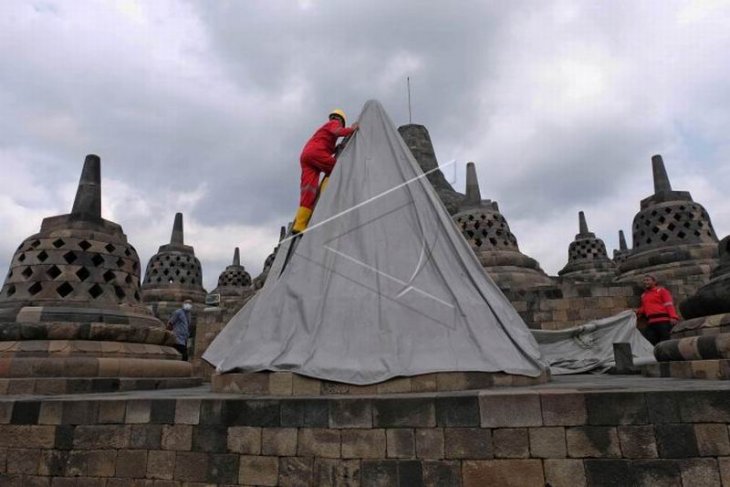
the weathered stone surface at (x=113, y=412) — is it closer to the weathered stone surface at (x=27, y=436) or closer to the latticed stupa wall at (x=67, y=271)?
the weathered stone surface at (x=27, y=436)

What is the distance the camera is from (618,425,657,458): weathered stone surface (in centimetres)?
313

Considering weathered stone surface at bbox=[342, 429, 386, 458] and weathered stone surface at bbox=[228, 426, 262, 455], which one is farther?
weathered stone surface at bbox=[228, 426, 262, 455]

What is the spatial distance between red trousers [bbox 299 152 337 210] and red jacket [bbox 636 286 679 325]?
602cm

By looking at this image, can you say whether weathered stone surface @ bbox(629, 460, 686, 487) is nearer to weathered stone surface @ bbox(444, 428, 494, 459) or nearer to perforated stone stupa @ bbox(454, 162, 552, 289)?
weathered stone surface @ bbox(444, 428, 494, 459)

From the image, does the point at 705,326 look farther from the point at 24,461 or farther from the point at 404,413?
the point at 24,461

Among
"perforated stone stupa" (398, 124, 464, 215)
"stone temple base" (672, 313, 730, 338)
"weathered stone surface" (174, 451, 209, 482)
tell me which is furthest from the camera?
"perforated stone stupa" (398, 124, 464, 215)

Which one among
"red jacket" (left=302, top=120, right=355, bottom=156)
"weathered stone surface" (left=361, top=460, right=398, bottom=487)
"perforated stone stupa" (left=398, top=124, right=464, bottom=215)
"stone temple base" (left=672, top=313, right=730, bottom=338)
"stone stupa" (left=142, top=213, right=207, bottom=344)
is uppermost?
"perforated stone stupa" (left=398, top=124, right=464, bottom=215)

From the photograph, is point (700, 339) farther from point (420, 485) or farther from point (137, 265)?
point (137, 265)

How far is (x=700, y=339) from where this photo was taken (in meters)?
4.71

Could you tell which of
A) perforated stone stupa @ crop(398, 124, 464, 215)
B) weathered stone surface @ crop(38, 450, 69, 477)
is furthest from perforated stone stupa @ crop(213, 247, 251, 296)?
weathered stone surface @ crop(38, 450, 69, 477)

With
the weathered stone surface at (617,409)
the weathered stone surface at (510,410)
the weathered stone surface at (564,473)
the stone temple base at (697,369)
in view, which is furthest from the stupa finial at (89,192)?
the stone temple base at (697,369)

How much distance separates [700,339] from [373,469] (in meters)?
3.76

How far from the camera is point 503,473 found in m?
3.30

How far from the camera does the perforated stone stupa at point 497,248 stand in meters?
12.5
